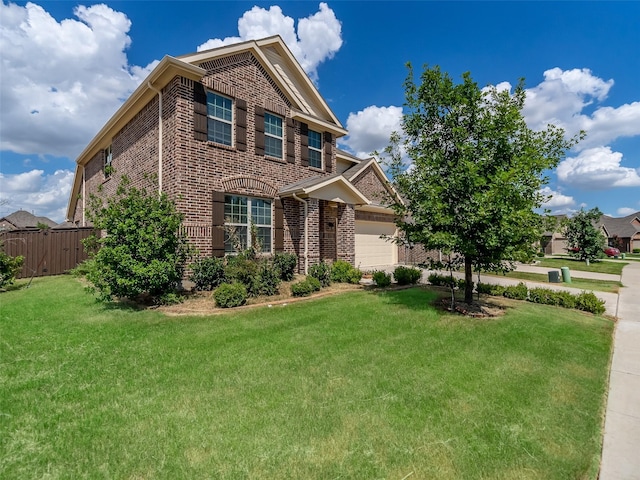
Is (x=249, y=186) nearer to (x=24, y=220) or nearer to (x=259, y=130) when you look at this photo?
(x=259, y=130)

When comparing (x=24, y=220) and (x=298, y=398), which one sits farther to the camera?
(x=24, y=220)

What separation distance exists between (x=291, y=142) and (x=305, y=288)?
601cm

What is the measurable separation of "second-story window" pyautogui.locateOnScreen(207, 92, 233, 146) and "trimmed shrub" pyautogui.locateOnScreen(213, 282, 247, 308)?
4930mm

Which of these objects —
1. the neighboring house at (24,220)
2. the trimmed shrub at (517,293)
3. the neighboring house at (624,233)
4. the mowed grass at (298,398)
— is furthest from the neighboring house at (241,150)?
the neighboring house at (624,233)

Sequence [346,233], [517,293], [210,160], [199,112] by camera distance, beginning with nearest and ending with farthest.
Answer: [517,293]
[199,112]
[210,160]
[346,233]

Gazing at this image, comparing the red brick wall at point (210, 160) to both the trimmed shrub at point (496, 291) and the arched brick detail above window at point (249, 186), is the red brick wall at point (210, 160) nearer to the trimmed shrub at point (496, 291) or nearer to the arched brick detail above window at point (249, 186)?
the arched brick detail above window at point (249, 186)

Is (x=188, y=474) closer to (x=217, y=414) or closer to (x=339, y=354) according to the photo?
(x=217, y=414)

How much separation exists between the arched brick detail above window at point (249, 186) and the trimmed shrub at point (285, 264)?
2243 millimetres

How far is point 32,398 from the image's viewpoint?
11.2ft

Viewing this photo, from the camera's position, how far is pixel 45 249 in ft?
43.4

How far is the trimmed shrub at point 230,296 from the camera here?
24.2 ft

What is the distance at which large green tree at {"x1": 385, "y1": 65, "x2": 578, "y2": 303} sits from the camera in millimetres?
6387

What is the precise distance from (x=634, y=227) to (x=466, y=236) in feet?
205

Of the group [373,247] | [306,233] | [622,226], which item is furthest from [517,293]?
[622,226]
